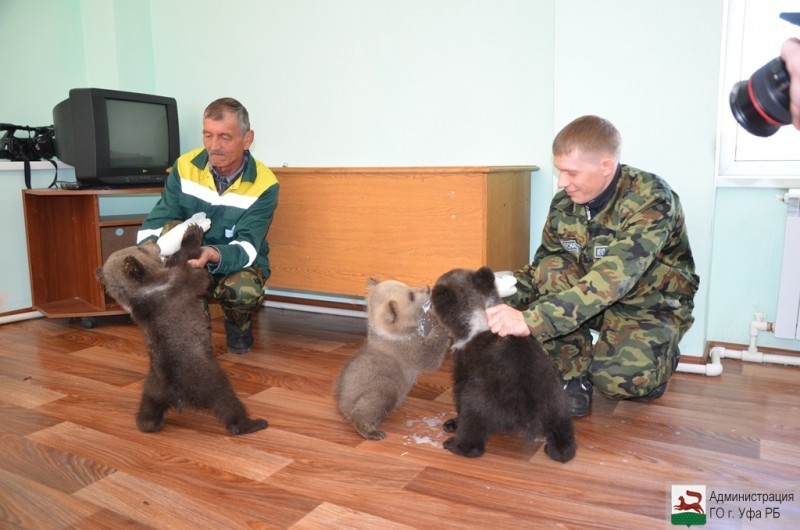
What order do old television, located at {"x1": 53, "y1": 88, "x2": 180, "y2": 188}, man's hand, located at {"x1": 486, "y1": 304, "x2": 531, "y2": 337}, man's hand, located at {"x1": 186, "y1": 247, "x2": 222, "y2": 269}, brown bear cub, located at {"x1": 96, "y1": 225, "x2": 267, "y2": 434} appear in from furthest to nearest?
old television, located at {"x1": 53, "y1": 88, "x2": 180, "y2": 188} → man's hand, located at {"x1": 186, "y1": 247, "x2": 222, "y2": 269} → brown bear cub, located at {"x1": 96, "y1": 225, "x2": 267, "y2": 434} → man's hand, located at {"x1": 486, "y1": 304, "x2": 531, "y2": 337}

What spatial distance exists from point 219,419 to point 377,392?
0.67m

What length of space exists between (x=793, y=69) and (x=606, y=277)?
3.68 ft

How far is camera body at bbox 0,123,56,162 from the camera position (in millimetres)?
4695

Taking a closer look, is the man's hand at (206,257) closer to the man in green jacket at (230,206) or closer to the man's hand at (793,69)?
the man in green jacket at (230,206)

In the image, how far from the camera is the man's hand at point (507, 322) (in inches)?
85.6

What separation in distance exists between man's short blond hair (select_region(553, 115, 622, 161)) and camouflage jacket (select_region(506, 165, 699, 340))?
0.24 m

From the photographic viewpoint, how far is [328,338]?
4203mm

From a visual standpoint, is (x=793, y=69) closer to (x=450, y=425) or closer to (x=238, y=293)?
(x=450, y=425)

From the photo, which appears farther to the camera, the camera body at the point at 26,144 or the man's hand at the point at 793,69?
the camera body at the point at 26,144

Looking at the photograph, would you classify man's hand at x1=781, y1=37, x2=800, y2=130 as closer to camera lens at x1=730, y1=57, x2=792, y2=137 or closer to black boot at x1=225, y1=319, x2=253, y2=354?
camera lens at x1=730, y1=57, x2=792, y2=137

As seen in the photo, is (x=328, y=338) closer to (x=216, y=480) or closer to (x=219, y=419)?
(x=219, y=419)

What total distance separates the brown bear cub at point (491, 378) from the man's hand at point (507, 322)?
0.12ft

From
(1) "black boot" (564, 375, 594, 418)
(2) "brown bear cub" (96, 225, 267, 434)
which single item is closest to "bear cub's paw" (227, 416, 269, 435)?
(2) "brown bear cub" (96, 225, 267, 434)

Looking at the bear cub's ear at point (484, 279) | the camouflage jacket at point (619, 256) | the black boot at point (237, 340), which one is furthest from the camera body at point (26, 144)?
the bear cub's ear at point (484, 279)
